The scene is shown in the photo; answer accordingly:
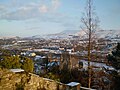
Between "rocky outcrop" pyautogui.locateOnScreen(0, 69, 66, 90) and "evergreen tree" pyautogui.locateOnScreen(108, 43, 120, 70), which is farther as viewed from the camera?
"evergreen tree" pyautogui.locateOnScreen(108, 43, 120, 70)

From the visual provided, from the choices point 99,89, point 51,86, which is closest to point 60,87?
point 51,86

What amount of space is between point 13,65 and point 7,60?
0.43 metres

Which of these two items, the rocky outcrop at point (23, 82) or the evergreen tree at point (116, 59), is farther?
the evergreen tree at point (116, 59)

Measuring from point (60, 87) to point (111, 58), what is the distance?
913cm

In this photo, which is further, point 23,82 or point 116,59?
point 116,59

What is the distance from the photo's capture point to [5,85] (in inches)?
239

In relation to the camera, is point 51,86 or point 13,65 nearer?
point 51,86

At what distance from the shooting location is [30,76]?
653 centimetres

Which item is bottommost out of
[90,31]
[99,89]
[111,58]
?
[99,89]

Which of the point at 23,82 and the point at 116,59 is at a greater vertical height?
the point at 23,82

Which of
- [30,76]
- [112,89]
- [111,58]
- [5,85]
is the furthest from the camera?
[111,58]

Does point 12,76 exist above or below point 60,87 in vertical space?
above

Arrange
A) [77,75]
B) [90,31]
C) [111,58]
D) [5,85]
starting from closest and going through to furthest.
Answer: [5,85] < [90,31] < [111,58] < [77,75]

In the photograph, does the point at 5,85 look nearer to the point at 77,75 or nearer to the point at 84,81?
the point at 84,81
